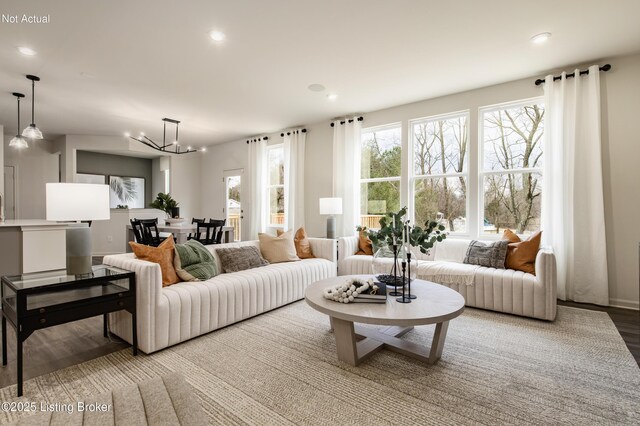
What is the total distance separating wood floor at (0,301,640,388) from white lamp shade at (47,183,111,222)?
1.03m

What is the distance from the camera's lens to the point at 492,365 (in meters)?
2.22

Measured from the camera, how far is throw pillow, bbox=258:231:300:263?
388cm

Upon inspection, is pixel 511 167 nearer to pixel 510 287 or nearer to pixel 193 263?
pixel 510 287

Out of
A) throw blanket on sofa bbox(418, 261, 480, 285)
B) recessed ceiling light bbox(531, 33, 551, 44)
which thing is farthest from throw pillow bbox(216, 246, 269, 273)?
recessed ceiling light bbox(531, 33, 551, 44)

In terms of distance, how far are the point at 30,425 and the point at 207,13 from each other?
2.87 metres

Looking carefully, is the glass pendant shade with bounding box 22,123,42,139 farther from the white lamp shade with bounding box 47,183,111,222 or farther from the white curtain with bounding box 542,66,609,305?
the white curtain with bounding box 542,66,609,305

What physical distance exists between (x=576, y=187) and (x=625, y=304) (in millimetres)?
1384

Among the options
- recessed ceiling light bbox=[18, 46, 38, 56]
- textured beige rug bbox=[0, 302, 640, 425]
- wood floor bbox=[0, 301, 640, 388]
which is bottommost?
textured beige rug bbox=[0, 302, 640, 425]

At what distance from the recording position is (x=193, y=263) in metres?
3.01

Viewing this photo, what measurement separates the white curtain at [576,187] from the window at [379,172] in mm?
2031

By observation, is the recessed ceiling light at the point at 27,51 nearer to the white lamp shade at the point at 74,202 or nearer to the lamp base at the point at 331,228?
the white lamp shade at the point at 74,202

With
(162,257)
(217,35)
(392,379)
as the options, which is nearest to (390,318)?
(392,379)

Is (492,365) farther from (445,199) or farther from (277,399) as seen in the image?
(445,199)

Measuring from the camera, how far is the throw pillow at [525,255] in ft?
11.2
